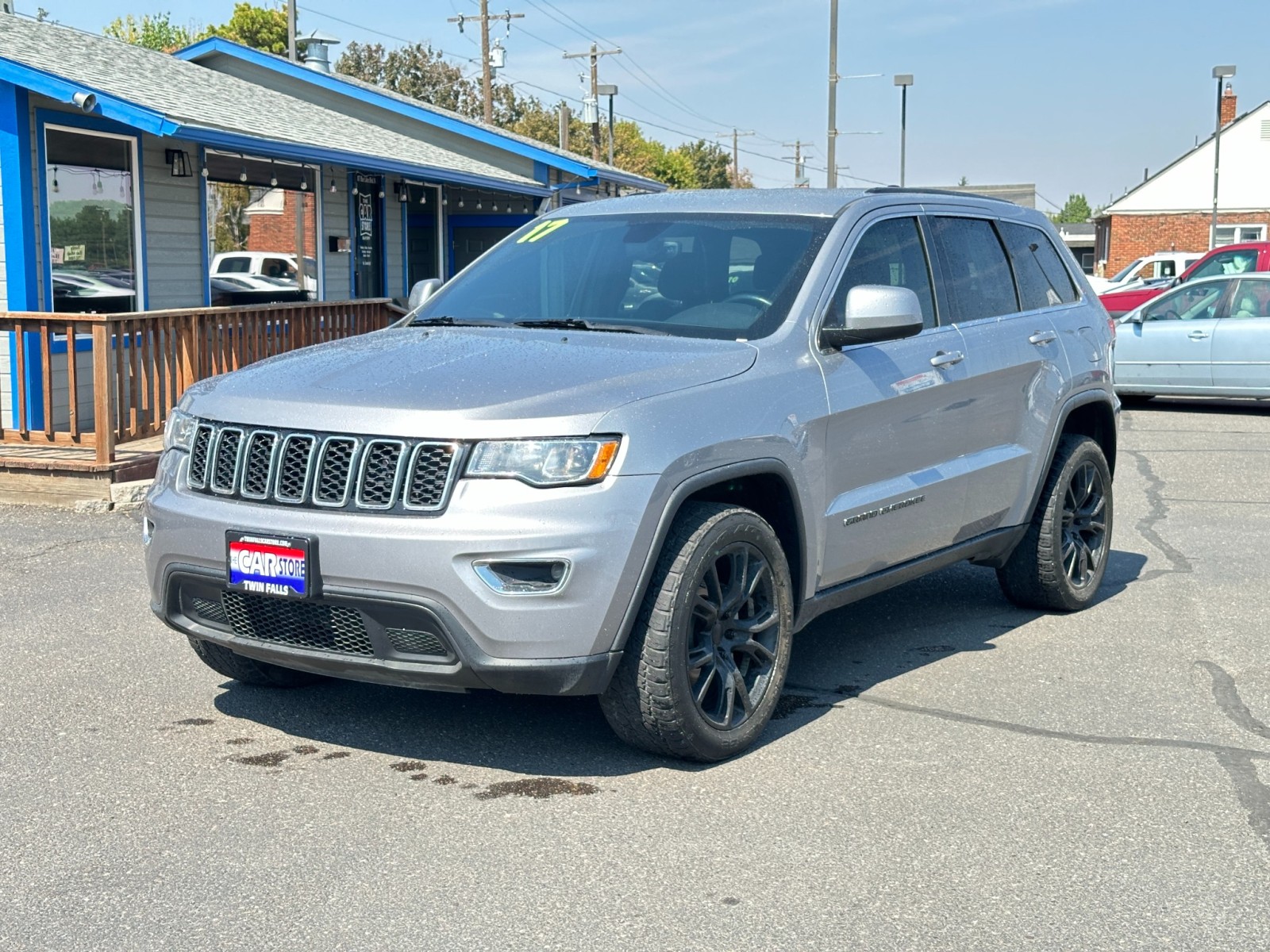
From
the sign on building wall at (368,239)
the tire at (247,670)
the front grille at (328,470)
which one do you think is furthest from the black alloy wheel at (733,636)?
the sign on building wall at (368,239)

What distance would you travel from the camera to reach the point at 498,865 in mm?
3932

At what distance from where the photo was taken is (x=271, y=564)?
4414mm

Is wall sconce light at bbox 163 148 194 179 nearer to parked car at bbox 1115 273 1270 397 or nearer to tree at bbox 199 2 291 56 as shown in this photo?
parked car at bbox 1115 273 1270 397

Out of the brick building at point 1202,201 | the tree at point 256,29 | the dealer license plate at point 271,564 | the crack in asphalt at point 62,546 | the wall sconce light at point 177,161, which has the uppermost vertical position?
the tree at point 256,29

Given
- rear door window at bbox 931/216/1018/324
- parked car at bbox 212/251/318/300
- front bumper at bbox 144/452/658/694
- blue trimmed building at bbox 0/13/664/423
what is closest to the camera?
front bumper at bbox 144/452/658/694

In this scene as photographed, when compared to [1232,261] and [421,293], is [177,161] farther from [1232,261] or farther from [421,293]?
[1232,261]

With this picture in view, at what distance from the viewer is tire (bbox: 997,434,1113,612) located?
6719 millimetres

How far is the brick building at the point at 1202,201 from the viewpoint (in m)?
58.9

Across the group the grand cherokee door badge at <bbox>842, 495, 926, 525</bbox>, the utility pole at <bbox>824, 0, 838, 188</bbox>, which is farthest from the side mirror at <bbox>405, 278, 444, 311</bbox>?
the utility pole at <bbox>824, 0, 838, 188</bbox>

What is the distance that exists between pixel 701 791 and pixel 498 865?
81cm

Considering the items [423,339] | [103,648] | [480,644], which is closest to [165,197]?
[103,648]

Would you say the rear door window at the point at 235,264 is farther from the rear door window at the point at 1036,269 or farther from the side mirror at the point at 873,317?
the side mirror at the point at 873,317

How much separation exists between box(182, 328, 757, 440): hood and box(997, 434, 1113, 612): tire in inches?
92.6

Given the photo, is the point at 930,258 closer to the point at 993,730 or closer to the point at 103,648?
the point at 993,730
